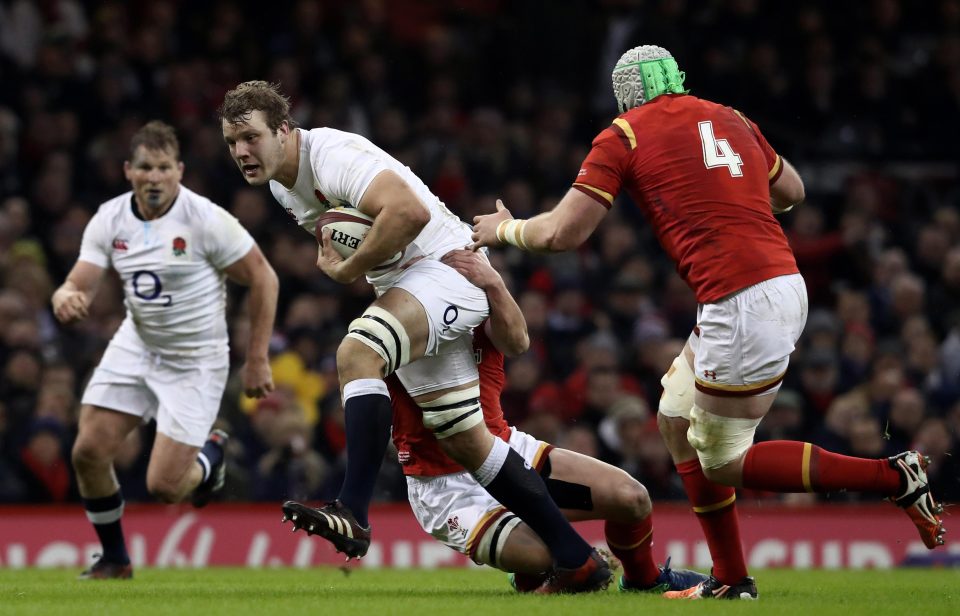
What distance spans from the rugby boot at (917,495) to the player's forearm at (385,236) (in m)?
2.29

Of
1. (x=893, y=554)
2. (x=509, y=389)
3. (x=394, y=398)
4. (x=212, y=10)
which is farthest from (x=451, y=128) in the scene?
(x=394, y=398)

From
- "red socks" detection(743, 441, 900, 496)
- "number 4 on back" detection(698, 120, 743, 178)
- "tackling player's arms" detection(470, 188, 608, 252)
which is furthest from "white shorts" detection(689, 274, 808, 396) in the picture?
"tackling player's arms" detection(470, 188, 608, 252)

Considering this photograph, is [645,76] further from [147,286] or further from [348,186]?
[147,286]

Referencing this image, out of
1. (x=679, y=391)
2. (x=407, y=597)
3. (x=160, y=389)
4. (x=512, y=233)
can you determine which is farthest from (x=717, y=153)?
Result: (x=160, y=389)

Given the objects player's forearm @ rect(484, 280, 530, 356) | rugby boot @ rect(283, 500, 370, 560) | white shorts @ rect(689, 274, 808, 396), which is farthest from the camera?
player's forearm @ rect(484, 280, 530, 356)

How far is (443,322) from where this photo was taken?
6.55 meters

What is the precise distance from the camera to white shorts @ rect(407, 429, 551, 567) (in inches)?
262

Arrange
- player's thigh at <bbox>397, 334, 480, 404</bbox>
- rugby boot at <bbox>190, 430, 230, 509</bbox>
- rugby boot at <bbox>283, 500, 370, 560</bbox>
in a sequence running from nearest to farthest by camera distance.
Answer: rugby boot at <bbox>283, 500, 370, 560</bbox>
player's thigh at <bbox>397, 334, 480, 404</bbox>
rugby boot at <bbox>190, 430, 230, 509</bbox>

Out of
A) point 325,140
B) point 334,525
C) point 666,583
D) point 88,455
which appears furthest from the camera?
point 88,455

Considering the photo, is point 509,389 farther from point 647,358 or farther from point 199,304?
point 199,304

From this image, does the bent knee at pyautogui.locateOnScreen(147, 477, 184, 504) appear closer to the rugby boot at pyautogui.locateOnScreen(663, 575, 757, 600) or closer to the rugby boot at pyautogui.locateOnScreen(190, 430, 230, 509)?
the rugby boot at pyautogui.locateOnScreen(190, 430, 230, 509)

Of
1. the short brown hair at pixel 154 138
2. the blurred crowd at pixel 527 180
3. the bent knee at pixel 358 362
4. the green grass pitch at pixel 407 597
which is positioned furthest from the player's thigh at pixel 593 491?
the blurred crowd at pixel 527 180

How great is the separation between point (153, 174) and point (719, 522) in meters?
3.89

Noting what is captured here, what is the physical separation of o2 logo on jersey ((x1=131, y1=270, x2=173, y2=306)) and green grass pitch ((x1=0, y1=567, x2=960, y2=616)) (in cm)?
163
